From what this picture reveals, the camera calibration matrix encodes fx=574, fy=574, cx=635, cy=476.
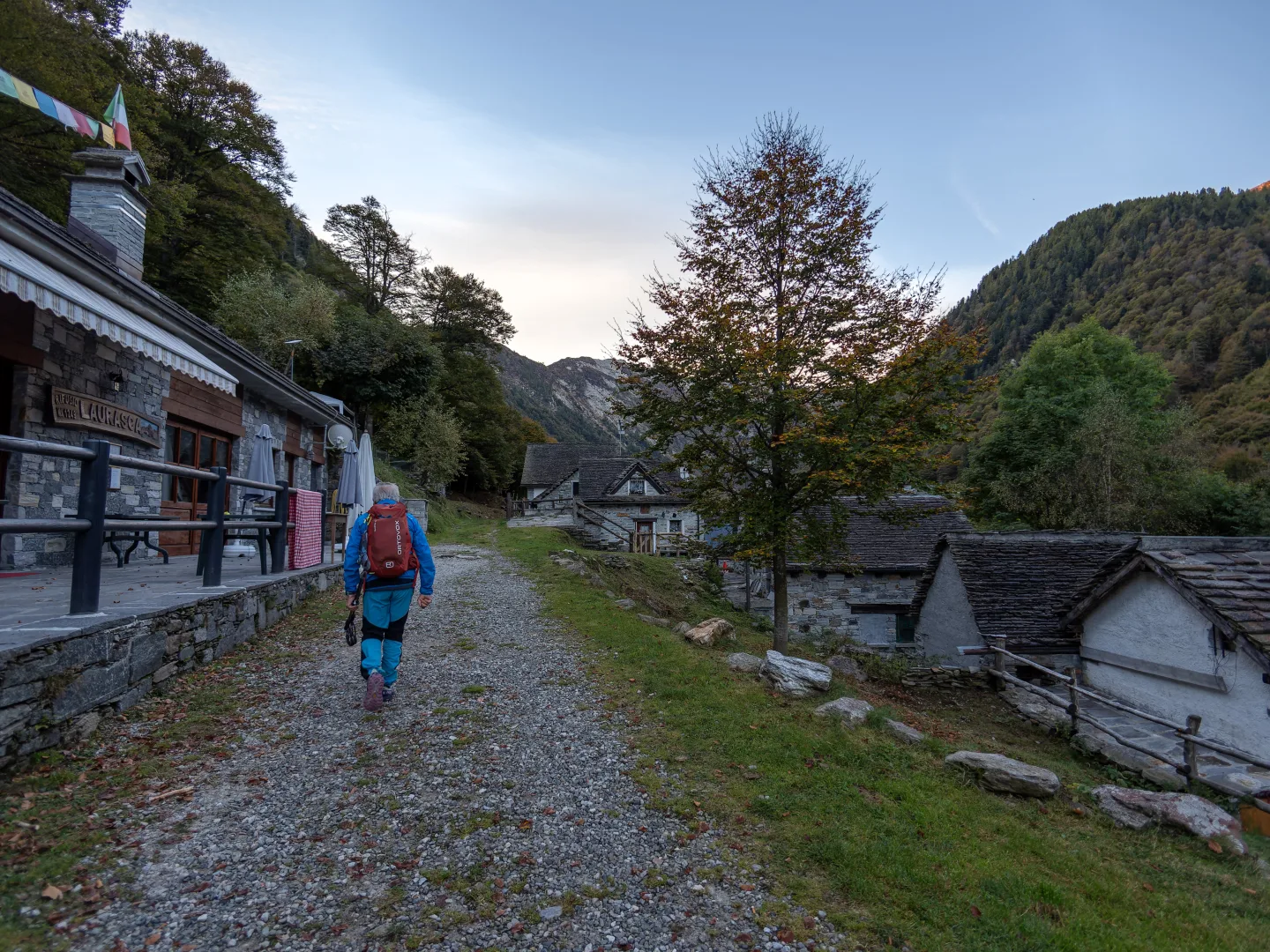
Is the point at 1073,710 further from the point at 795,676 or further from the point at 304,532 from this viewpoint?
the point at 304,532

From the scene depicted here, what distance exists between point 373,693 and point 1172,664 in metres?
11.8

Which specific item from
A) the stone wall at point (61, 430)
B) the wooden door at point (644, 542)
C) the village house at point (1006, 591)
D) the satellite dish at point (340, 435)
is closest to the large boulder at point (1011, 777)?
the village house at point (1006, 591)

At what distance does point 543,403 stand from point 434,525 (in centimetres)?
10236

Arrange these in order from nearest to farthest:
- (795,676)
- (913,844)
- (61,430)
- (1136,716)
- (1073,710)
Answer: (913,844), (795,676), (61,430), (1073,710), (1136,716)

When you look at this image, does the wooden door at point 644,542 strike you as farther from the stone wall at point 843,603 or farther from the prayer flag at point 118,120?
the prayer flag at point 118,120

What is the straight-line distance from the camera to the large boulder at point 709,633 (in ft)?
28.8

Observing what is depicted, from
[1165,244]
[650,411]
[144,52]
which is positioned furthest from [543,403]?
[650,411]

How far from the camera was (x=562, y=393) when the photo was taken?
141625 mm

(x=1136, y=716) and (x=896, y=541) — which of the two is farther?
(x=896, y=541)

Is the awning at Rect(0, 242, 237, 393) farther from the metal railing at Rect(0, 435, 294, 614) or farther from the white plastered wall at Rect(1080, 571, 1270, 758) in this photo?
the white plastered wall at Rect(1080, 571, 1270, 758)

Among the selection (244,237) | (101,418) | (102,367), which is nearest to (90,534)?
(101,418)

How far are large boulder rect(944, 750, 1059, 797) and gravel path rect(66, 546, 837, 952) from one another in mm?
2743

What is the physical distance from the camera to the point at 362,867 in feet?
9.71

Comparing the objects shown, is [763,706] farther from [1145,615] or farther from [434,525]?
[434,525]
